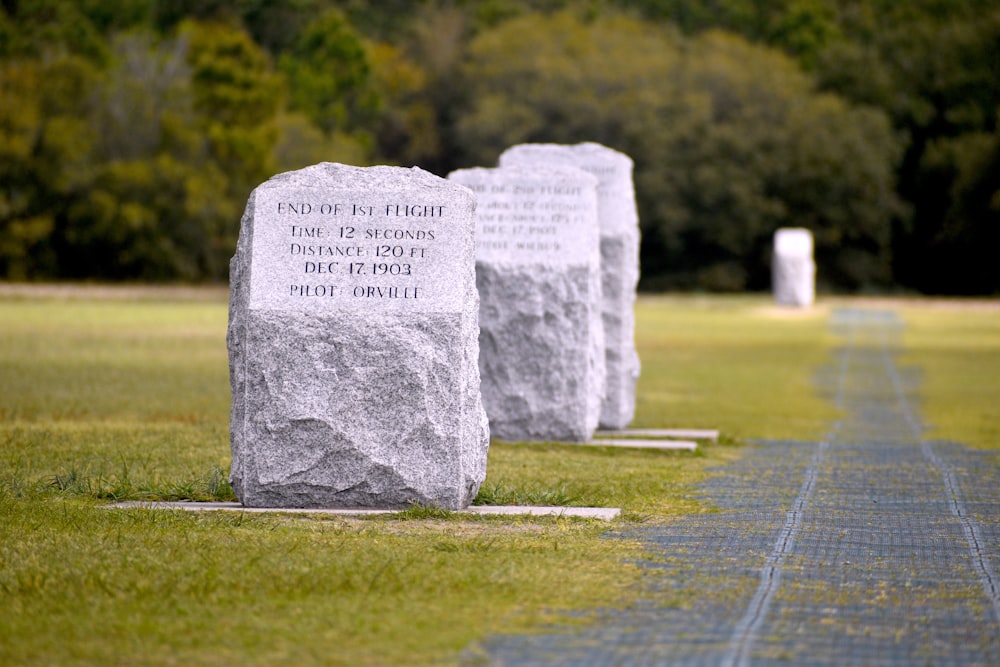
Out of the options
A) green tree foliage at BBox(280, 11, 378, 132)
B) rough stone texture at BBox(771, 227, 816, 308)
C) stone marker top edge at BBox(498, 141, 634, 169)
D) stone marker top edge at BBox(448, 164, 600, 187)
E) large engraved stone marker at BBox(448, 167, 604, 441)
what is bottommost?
rough stone texture at BBox(771, 227, 816, 308)

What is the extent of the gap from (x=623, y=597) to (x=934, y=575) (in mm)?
1723

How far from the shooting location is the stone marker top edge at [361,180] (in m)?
9.73

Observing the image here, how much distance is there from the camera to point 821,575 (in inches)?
303

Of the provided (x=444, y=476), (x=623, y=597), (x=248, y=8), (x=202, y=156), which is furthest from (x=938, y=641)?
(x=248, y=8)

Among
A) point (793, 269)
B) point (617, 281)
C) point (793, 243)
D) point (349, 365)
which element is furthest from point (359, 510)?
point (793, 243)

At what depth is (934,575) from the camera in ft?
25.6

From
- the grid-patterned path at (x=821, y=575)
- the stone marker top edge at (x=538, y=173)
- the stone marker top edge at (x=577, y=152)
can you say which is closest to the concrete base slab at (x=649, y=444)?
the grid-patterned path at (x=821, y=575)

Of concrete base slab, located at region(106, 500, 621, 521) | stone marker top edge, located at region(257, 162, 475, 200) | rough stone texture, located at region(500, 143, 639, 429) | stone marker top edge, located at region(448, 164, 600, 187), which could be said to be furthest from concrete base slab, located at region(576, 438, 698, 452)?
stone marker top edge, located at region(257, 162, 475, 200)

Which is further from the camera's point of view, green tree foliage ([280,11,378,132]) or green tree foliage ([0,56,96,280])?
green tree foliage ([280,11,378,132])

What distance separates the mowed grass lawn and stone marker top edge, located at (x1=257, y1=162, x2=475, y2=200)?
1.95 m

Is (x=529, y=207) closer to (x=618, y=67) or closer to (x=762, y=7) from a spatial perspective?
(x=618, y=67)

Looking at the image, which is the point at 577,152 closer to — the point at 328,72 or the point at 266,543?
the point at 266,543

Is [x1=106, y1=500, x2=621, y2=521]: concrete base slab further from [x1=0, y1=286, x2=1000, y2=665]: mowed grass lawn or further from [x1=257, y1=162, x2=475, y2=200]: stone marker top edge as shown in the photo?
[x1=257, y1=162, x2=475, y2=200]: stone marker top edge

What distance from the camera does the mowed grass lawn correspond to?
626 centimetres
